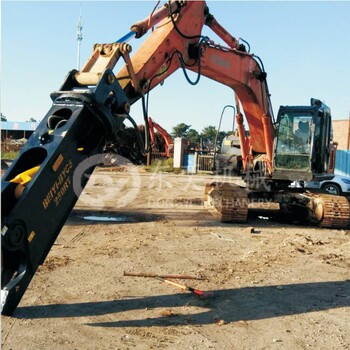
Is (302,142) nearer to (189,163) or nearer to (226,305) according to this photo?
(226,305)

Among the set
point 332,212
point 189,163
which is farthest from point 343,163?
point 332,212

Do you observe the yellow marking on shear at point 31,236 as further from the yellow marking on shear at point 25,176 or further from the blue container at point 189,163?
the blue container at point 189,163

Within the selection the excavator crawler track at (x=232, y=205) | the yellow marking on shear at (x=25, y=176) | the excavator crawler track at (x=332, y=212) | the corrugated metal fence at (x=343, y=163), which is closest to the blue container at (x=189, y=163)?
the corrugated metal fence at (x=343, y=163)

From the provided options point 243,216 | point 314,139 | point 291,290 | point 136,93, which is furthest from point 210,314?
point 314,139

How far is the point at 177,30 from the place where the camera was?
6.62m

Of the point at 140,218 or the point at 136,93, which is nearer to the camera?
the point at 136,93

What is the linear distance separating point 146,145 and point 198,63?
2855 mm

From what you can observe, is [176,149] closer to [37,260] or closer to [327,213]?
[327,213]

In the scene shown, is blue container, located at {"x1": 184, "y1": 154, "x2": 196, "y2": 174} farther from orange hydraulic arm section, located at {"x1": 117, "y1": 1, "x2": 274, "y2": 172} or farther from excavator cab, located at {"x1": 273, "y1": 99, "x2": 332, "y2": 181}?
excavator cab, located at {"x1": 273, "y1": 99, "x2": 332, "y2": 181}

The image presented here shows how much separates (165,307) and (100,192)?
10.9m

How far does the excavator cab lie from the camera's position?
9625mm

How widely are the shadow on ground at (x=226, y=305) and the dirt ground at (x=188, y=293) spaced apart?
1cm

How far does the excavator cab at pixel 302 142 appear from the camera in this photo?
9.62m

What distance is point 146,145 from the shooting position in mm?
5195
